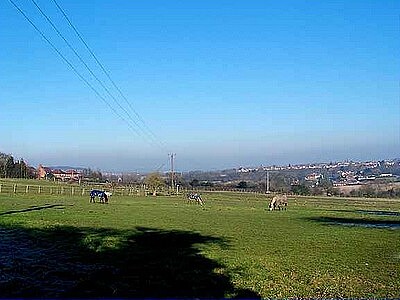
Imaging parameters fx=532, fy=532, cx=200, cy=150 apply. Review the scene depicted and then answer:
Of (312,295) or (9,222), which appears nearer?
(312,295)

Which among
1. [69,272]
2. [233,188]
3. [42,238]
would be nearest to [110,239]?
[42,238]

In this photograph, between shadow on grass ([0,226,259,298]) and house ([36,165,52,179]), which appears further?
house ([36,165,52,179])

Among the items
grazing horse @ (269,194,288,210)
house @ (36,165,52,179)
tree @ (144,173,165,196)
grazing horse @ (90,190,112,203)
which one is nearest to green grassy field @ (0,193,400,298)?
grazing horse @ (90,190,112,203)

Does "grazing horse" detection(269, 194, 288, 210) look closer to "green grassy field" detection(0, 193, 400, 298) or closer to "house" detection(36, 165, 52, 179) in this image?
"green grassy field" detection(0, 193, 400, 298)

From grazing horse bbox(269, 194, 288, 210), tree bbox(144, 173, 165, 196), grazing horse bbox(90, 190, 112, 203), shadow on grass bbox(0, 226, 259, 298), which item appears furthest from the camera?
tree bbox(144, 173, 165, 196)

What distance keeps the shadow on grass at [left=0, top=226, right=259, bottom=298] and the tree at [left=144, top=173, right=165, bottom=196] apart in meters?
82.6

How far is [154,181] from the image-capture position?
10675 centimetres

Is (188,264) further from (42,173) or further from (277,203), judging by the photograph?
(42,173)

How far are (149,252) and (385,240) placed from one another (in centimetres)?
1281

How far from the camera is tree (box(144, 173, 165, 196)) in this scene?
347ft

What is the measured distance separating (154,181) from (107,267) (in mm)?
93063

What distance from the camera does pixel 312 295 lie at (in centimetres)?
1102

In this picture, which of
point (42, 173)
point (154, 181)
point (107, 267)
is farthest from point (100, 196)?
point (42, 173)

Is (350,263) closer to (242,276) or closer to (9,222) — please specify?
(242,276)
